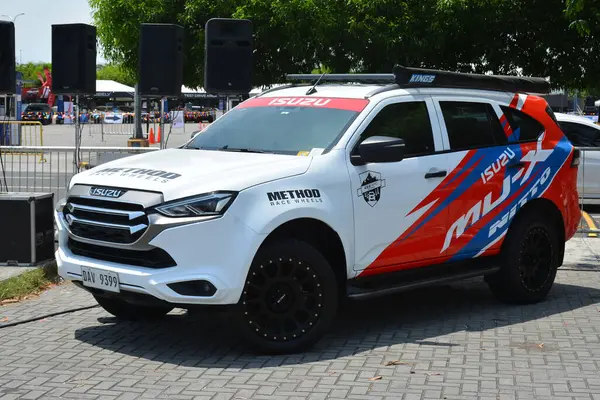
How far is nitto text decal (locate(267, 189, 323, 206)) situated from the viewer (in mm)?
6762

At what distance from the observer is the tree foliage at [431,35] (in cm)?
2162

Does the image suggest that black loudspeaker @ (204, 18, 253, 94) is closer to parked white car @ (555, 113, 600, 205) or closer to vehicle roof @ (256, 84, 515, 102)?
vehicle roof @ (256, 84, 515, 102)

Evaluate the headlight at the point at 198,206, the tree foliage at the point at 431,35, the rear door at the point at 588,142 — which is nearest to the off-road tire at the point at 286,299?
the headlight at the point at 198,206

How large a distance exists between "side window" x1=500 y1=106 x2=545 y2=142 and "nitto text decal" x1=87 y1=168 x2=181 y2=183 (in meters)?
3.40

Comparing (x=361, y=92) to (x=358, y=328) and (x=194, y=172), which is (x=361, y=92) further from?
(x=358, y=328)

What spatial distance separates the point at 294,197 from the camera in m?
6.88

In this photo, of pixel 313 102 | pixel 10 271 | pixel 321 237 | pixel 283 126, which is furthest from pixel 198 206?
pixel 10 271

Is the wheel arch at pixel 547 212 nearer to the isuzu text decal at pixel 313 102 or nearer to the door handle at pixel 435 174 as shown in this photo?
the door handle at pixel 435 174

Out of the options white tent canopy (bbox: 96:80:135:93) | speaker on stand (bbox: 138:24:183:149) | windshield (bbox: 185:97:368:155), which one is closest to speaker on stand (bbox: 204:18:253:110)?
speaker on stand (bbox: 138:24:183:149)

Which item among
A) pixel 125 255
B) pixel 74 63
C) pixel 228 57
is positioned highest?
pixel 228 57

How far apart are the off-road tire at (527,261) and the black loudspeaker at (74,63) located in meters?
7.65

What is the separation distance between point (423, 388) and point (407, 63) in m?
16.7

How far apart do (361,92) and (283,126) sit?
683 millimetres

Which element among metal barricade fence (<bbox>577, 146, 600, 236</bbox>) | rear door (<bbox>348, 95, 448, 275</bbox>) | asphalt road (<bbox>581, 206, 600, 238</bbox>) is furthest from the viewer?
metal barricade fence (<bbox>577, 146, 600, 236</bbox>)
